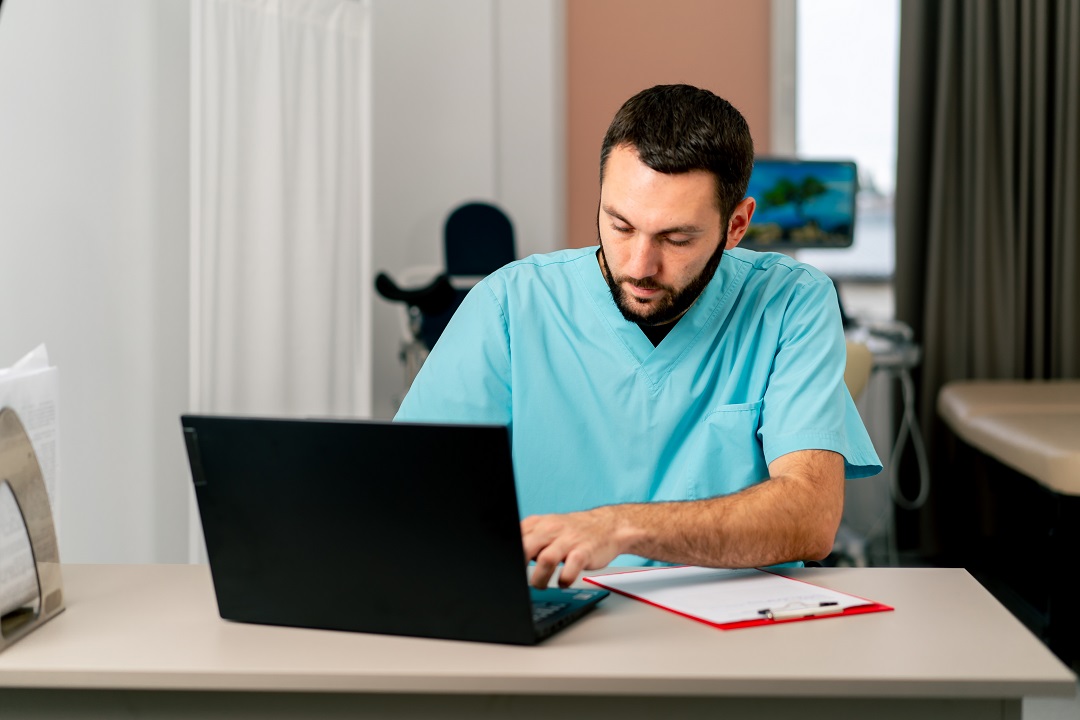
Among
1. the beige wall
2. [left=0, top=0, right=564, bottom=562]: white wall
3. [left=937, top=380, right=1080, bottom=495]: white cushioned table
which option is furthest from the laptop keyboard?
the beige wall

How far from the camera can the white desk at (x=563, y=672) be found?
0.89 metres

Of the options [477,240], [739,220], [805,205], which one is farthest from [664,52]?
[739,220]

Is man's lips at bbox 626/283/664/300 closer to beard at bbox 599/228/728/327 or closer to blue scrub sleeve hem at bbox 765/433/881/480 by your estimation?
beard at bbox 599/228/728/327

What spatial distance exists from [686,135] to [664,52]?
285 centimetres

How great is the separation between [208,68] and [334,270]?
0.67m

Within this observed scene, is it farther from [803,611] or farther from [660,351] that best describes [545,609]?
[660,351]

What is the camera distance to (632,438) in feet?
4.93

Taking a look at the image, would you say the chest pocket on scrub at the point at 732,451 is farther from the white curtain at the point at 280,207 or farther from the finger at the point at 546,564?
the white curtain at the point at 280,207

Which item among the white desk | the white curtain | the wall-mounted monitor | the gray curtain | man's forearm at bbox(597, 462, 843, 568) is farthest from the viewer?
the gray curtain

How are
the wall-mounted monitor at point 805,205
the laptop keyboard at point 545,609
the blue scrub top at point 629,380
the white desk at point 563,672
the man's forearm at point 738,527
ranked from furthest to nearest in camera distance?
the wall-mounted monitor at point 805,205 → the blue scrub top at point 629,380 → the man's forearm at point 738,527 → the laptop keyboard at point 545,609 → the white desk at point 563,672

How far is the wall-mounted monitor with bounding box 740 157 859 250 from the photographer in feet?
10.7

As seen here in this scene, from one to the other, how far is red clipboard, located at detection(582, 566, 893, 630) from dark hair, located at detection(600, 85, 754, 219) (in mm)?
511

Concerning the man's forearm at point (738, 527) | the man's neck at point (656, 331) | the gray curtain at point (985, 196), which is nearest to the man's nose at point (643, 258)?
the man's neck at point (656, 331)

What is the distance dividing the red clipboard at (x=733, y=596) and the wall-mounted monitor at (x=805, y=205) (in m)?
2.16
